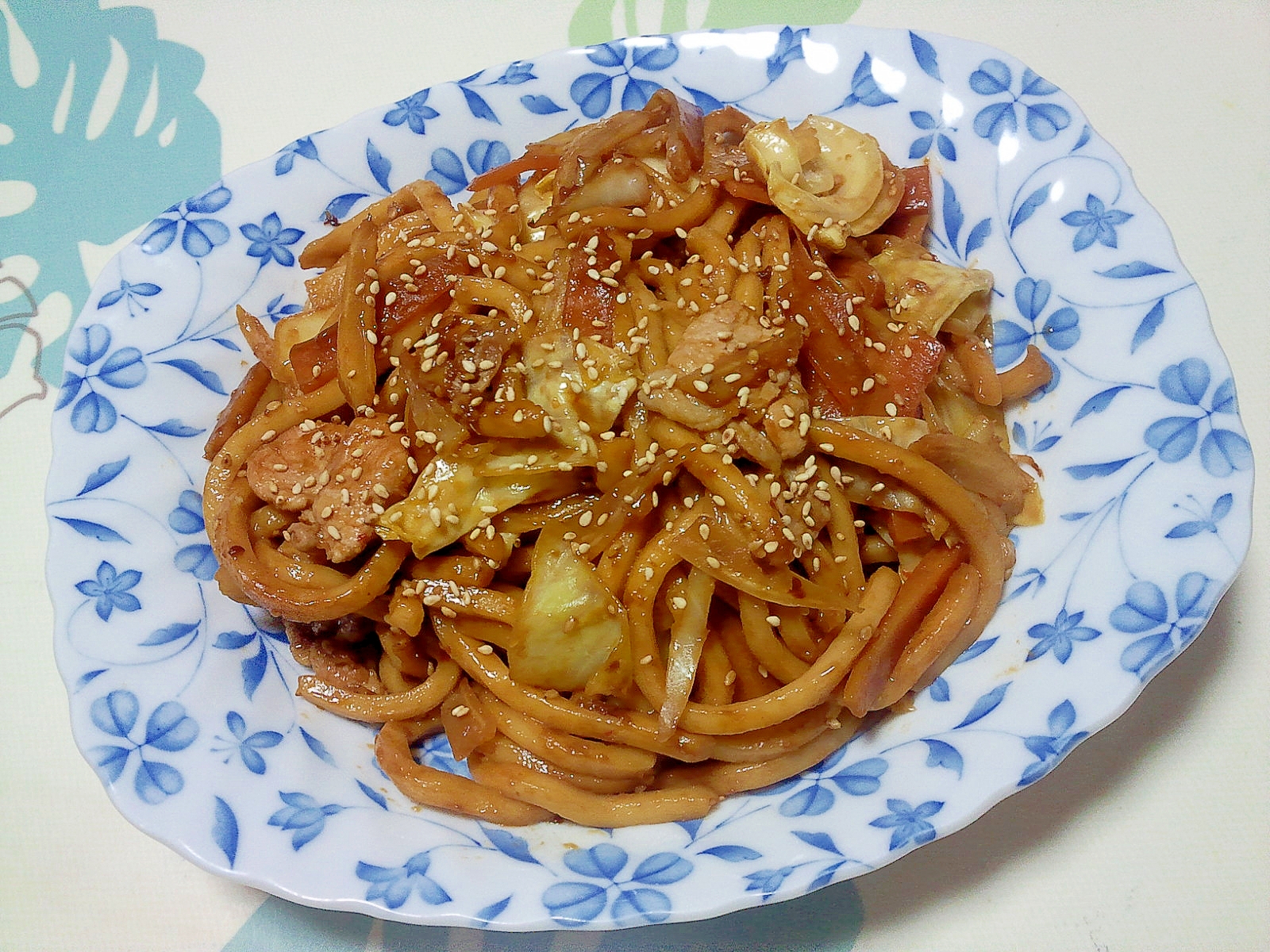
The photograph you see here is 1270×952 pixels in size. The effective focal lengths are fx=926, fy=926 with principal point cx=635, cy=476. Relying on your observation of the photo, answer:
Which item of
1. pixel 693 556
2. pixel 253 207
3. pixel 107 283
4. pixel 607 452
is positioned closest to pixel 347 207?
pixel 253 207

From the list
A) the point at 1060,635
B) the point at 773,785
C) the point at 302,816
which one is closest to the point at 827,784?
the point at 773,785

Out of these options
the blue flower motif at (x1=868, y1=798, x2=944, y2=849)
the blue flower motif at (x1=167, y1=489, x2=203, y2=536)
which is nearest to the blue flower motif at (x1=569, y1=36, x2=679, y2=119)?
the blue flower motif at (x1=167, y1=489, x2=203, y2=536)

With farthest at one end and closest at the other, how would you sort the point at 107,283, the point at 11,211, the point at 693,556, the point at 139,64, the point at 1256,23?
1. the point at 139,64
2. the point at 11,211
3. the point at 1256,23
4. the point at 107,283
5. the point at 693,556

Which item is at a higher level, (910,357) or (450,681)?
(910,357)

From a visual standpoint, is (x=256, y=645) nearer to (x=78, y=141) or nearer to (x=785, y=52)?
(x=785, y=52)

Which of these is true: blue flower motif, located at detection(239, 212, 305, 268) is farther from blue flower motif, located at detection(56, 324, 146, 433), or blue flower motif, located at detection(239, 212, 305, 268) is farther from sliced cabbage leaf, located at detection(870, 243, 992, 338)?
sliced cabbage leaf, located at detection(870, 243, 992, 338)

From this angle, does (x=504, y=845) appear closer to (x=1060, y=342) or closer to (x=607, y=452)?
(x=607, y=452)

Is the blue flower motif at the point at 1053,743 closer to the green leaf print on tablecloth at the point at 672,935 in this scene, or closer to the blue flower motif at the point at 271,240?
the green leaf print on tablecloth at the point at 672,935

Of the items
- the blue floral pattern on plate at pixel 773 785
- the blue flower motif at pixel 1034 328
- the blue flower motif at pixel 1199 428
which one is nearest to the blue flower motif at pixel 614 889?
the blue floral pattern on plate at pixel 773 785
